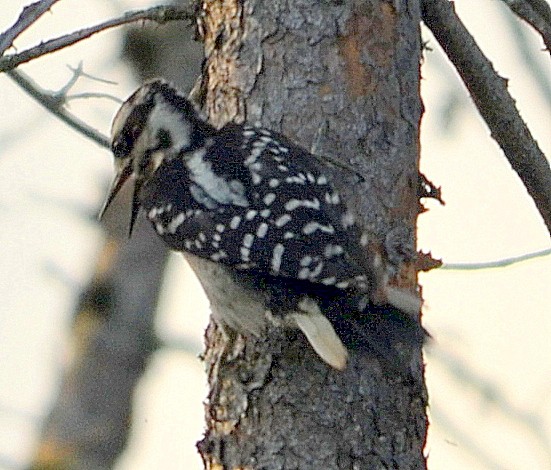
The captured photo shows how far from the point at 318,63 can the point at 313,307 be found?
0.61 m

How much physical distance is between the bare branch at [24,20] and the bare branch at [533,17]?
121cm

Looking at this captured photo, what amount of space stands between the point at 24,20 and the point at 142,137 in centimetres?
87

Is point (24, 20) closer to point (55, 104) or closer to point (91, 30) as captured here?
point (91, 30)

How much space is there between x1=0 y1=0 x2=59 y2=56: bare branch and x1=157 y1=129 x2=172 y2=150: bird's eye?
2.63 feet

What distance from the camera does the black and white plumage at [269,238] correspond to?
2740 millimetres

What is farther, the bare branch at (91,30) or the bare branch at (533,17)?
the bare branch at (533,17)

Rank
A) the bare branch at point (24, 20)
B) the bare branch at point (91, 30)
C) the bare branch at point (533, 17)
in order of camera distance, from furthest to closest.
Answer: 1. the bare branch at point (533, 17)
2. the bare branch at point (91, 30)
3. the bare branch at point (24, 20)

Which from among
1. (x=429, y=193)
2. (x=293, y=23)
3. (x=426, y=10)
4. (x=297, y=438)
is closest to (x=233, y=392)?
(x=297, y=438)

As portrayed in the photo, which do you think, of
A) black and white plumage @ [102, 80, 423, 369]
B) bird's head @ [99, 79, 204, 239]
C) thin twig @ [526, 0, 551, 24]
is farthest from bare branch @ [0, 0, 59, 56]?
thin twig @ [526, 0, 551, 24]

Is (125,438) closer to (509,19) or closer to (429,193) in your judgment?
(429,193)

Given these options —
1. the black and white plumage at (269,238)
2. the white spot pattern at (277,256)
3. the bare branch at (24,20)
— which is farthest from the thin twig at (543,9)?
the bare branch at (24,20)

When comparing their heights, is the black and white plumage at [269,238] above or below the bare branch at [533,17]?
below

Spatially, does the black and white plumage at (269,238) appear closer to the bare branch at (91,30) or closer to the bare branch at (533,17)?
the bare branch at (91,30)

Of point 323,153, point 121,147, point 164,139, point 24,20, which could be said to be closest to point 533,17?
point 323,153
